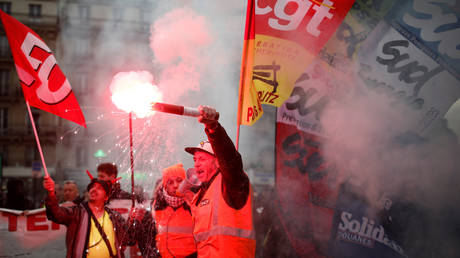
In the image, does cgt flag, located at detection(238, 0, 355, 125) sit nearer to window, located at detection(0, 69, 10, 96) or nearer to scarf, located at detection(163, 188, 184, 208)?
scarf, located at detection(163, 188, 184, 208)

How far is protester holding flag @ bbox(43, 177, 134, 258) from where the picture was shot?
337 cm

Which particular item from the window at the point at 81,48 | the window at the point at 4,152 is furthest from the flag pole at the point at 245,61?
the window at the point at 4,152

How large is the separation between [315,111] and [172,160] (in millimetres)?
1844

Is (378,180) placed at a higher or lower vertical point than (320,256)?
higher

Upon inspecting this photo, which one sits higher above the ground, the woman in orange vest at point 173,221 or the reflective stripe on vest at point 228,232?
the reflective stripe on vest at point 228,232

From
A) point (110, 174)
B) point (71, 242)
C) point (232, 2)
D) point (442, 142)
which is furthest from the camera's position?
point (232, 2)

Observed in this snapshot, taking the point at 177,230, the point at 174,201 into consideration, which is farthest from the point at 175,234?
the point at 174,201

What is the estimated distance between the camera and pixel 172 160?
4867 millimetres

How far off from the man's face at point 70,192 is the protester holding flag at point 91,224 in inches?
35.6

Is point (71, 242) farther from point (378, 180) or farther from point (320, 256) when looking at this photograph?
point (378, 180)

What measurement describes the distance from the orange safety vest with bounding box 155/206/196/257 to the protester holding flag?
41cm

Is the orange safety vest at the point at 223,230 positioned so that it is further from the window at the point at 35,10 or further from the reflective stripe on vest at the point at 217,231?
the window at the point at 35,10

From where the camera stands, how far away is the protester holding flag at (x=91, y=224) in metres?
3.37

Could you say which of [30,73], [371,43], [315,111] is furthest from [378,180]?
[30,73]
